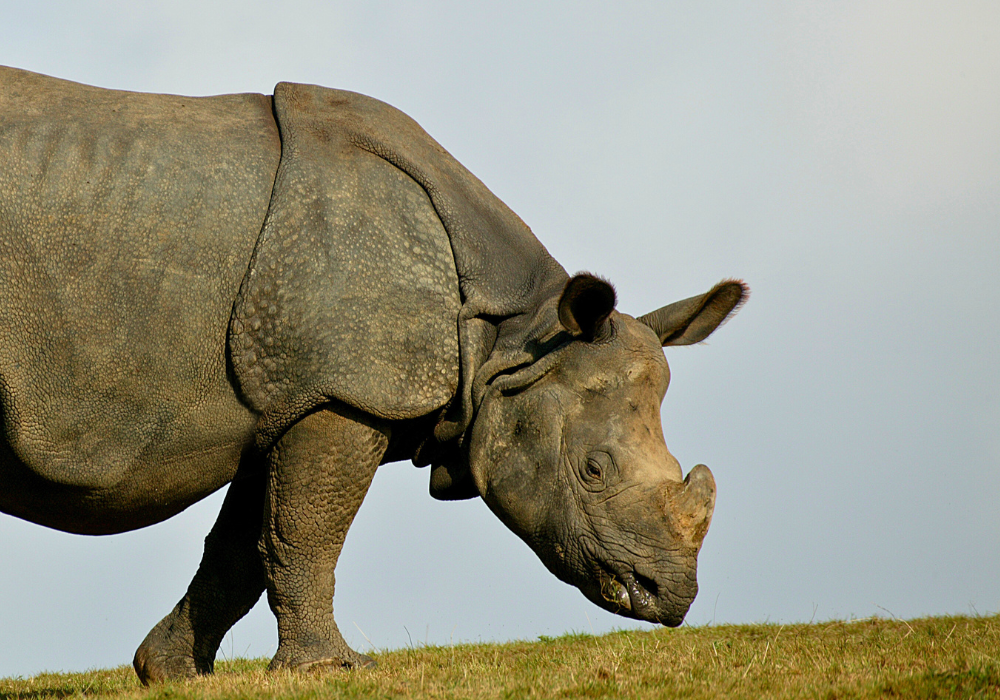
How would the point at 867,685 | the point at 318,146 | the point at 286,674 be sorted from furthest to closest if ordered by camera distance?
the point at 318,146 → the point at 286,674 → the point at 867,685

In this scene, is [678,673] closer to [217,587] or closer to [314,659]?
[314,659]

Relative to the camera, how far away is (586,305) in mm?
7141

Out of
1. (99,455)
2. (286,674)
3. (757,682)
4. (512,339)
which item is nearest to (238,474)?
(99,455)

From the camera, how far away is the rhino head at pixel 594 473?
23.3 ft

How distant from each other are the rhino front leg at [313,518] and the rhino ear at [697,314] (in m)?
2.09

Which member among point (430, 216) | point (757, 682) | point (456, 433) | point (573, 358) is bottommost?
point (757, 682)

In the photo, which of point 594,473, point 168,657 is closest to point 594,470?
point 594,473

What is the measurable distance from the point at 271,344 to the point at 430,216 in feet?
4.21

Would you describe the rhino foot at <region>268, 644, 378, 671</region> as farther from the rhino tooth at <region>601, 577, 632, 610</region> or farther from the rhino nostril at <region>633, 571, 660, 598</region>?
the rhino nostril at <region>633, 571, 660, 598</region>

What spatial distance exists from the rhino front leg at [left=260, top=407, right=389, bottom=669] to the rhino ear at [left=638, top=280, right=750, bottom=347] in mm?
2087

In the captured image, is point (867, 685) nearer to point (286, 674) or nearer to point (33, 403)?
point (286, 674)

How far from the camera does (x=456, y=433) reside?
24.0 ft

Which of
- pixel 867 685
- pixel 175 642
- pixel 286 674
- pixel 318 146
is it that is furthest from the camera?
pixel 175 642

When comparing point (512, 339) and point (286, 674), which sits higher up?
point (512, 339)
